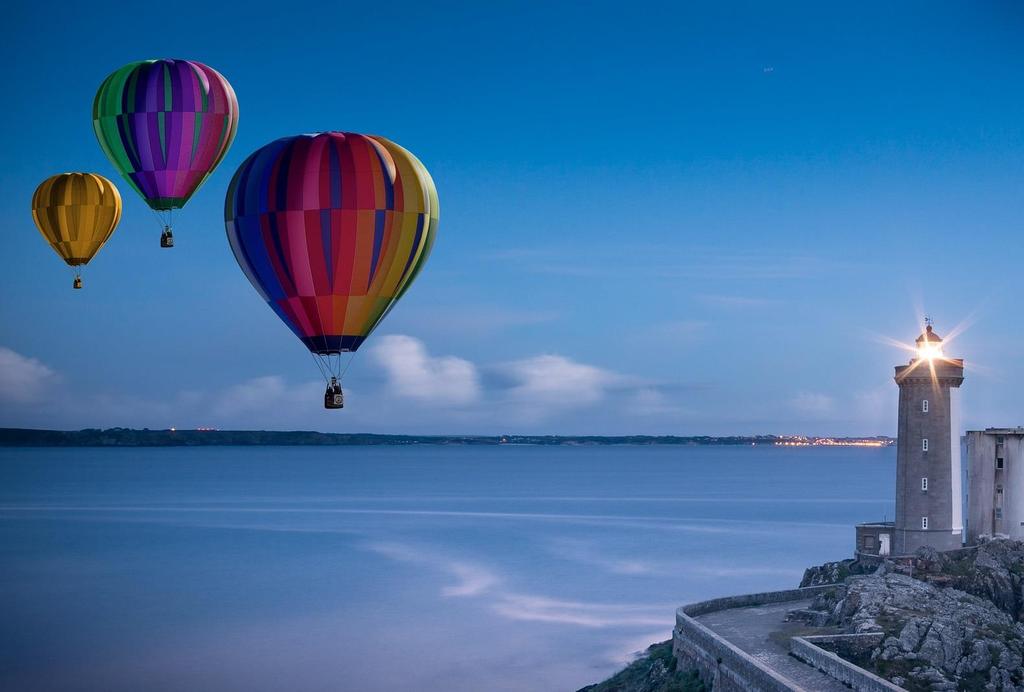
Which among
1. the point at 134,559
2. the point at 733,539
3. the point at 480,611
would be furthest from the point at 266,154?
the point at 733,539

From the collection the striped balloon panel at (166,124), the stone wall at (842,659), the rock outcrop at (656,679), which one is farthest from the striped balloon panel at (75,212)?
the stone wall at (842,659)

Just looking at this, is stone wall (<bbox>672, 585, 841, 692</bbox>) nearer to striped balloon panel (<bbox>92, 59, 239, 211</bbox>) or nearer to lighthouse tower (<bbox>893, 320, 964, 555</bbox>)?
lighthouse tower (<bbox>893, 320, 964, 555</bbox>)

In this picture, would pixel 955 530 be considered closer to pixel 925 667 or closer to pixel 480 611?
pixel 925 667

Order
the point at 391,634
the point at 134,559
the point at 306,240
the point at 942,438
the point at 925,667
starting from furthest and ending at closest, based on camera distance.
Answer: the point at 134,559
the point at 391,634
the point at 942,438
the point at 306,240
the point at 925,667

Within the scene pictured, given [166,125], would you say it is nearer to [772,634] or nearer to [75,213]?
[75,213]

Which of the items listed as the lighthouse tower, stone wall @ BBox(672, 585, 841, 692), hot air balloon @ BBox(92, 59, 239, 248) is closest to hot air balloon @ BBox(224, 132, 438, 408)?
hot air balloon @ BBox(92, 59, 239, 248)

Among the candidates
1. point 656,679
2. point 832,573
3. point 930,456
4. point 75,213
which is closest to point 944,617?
point 656,679

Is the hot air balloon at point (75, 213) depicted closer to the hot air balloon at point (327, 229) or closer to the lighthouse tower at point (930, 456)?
the hot air balloon at point (327, 229)
